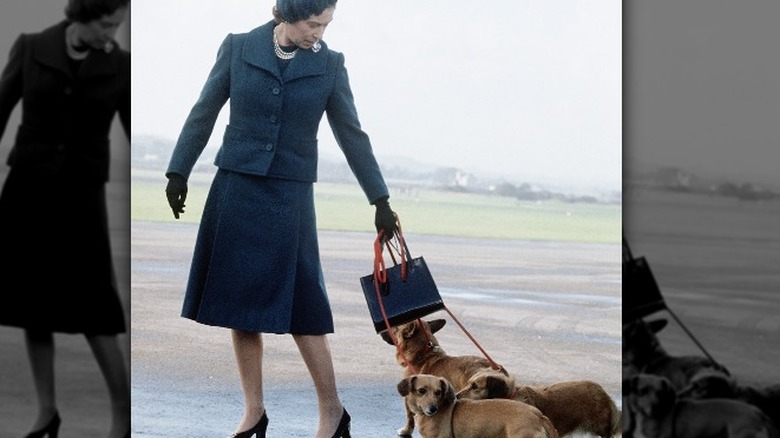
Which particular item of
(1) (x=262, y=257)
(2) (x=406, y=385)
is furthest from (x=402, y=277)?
(1) (x=262, y=257)

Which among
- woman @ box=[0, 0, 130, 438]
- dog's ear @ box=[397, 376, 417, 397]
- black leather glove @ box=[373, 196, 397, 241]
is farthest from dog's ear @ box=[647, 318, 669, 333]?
woman @ box=[0, 0, 130, 438]

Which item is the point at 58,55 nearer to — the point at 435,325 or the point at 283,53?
the point at 283,53

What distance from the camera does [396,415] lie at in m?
4.99

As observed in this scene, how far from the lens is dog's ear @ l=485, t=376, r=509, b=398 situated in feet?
15.9

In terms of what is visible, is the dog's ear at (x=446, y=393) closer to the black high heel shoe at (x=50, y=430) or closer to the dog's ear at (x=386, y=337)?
the dog's ear at (x=386, y=337)

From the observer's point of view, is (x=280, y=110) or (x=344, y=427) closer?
(x=280, y=110)

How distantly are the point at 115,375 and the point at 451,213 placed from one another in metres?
1.40

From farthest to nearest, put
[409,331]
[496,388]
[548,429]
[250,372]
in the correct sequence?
[250,372], [409,331], [496,388], [548,429]

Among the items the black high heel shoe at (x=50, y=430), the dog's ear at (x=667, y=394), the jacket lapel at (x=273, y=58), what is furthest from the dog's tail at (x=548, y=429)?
the black high heel shoe at (x=50, y=430)

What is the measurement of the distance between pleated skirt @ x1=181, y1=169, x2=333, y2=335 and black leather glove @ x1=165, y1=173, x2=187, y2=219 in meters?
0.10

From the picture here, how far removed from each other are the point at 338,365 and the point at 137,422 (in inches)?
32.2

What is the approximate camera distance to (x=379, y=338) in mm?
4953

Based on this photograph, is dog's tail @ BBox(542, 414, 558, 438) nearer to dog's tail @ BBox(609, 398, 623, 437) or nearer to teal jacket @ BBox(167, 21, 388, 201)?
dog's tail @ BBox(609, 398, 623, 437)

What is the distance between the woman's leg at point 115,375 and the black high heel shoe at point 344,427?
81 cm
